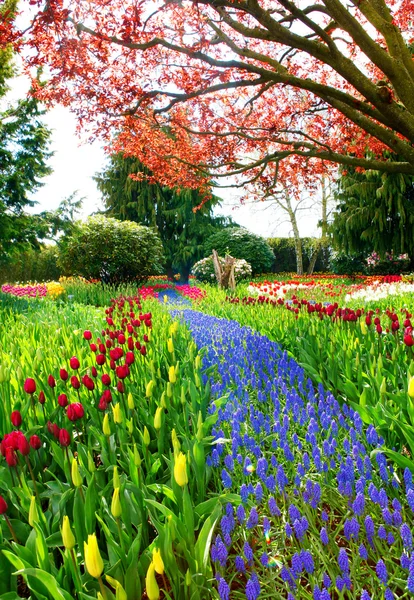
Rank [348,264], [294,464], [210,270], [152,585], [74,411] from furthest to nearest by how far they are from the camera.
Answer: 1. [348,264]
2. [210,270]
3. [294,464]
4. [74,411]
5. [152,585]

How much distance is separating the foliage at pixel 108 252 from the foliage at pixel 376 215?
7.71 meters

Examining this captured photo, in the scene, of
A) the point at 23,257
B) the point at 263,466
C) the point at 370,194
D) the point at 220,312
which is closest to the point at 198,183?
the point at 220,312

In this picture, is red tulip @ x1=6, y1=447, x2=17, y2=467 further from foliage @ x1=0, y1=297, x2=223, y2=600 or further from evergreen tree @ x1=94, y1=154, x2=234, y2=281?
evergreen tree @ x1=94, y1=154, x2=234, y2=281

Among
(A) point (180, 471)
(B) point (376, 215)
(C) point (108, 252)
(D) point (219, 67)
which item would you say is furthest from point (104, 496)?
(B) point (376, 215)

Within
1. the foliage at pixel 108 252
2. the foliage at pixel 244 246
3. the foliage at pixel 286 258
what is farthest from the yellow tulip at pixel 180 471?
the foliage at pixel 286 258

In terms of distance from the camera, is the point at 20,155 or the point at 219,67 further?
the point at 20,155

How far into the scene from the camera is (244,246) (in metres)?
22.8

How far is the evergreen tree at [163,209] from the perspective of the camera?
82.8ft

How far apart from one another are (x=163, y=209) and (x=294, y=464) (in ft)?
79.0

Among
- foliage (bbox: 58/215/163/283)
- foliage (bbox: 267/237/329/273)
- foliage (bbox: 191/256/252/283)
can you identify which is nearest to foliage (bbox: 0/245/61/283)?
foliage (bbox: 58/215/163/283)

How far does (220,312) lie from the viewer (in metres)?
8.29

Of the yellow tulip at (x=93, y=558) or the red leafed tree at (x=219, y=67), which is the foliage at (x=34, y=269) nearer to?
the red leafed tree at (x=219, y=67)

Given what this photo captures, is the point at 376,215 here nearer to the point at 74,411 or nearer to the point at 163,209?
the point at 163,209

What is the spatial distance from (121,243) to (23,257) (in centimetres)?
854
